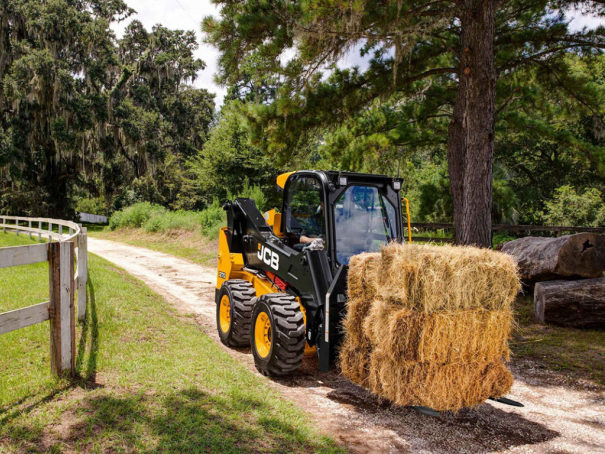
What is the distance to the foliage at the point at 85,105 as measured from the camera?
2414 cm

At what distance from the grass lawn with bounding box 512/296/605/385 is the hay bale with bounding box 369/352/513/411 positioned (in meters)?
2.37

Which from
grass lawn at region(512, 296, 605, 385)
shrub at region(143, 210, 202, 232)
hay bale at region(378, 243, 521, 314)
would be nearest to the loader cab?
hay bale at region(378, 243, 521, 314)

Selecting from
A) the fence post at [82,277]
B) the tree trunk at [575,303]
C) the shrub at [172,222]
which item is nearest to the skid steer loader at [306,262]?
the fence post at [82,277]

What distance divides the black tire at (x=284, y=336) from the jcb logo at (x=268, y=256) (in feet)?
2.11

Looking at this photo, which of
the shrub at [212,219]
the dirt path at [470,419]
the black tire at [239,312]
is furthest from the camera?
the shrub at [212,219]

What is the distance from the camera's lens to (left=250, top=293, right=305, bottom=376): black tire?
465 cm

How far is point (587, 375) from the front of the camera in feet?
18.1

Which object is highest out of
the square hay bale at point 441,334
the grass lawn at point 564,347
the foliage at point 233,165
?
the foliage at point 233,165

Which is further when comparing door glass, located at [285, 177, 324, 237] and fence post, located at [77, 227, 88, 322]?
fence post, located at [77, 227, 88, 322]

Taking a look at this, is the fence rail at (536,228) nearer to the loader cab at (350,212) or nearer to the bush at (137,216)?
the loader cab at (350,212)

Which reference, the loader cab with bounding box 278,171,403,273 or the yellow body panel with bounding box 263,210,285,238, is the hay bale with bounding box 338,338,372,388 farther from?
the yellow body panel with bounding box 263,210,285,238

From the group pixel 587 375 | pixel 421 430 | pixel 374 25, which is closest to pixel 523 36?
pixel 374 25

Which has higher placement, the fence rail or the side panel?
the fence rail

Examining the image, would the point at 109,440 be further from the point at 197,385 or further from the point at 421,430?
the point at 421,430
